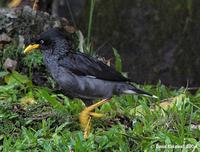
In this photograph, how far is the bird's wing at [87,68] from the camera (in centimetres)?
733

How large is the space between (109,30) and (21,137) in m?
4.27

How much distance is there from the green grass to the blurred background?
7.62ft

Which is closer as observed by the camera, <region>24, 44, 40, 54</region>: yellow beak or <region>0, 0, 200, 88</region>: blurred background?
<region>24, 44, 40, 54</region>: yellow beak

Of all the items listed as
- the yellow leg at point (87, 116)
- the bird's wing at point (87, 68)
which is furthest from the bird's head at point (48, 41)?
the yellow leg at point (87, 116)

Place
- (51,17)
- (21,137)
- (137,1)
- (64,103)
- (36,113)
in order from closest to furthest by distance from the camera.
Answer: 1. (21,137)
2. (36,113)
3. (64,103)
4. (51,17)
5. (137,1)

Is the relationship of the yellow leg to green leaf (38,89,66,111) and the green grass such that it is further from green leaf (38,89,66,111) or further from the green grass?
green leaf (38,89,66,111)

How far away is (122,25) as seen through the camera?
10.8 m

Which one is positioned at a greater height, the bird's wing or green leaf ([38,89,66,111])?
the bird's wing

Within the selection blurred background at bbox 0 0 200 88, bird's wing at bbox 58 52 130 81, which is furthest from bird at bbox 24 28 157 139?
blurred background at bbox 0 0 200 88

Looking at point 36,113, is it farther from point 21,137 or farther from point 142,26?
point 142,26

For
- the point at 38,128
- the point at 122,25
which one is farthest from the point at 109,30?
the point at 38,128

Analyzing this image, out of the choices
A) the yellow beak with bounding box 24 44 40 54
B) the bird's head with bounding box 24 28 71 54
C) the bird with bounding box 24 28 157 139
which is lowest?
the bird with bounding box 24 28 157 139

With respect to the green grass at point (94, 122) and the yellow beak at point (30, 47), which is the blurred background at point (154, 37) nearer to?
the green grass at point (94, 122)

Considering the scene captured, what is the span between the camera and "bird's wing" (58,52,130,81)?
733 centimetres
